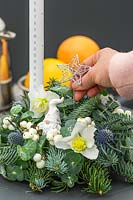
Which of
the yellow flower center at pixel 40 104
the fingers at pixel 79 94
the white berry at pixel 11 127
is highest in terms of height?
the fingers at pixel 79 94

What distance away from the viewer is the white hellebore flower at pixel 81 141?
54cm

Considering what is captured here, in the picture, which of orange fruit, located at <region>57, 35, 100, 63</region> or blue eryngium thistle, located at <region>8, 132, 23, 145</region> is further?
orange fruit, located at <region>57, 35, 100, 63</region>

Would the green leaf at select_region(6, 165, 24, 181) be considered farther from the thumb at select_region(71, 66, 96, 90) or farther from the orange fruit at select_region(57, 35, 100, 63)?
the orange fruit at select_region(57, 35, 100, 63)

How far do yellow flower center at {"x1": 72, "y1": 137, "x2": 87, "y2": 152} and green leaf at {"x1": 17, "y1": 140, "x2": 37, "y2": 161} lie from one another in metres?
0.05

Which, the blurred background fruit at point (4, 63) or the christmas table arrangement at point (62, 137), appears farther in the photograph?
the blurred background fruit at point (4, 63)

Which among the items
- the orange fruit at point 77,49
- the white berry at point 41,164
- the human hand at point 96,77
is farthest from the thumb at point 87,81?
the orange fruit at point 77,49

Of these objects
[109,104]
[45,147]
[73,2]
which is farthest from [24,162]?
[73,2]

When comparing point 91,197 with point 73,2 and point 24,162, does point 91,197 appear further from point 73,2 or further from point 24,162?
point 73,2

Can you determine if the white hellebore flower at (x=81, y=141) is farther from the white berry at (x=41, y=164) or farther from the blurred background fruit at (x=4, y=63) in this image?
the blurred background fruit at (x=4, y=63)

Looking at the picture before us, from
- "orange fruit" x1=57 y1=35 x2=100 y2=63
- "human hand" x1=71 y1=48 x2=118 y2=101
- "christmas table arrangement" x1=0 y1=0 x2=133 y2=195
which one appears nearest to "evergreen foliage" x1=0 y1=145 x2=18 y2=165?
"christmas table arrangement" x1=0 y1=0 x2=133 y2=195

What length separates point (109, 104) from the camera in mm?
612

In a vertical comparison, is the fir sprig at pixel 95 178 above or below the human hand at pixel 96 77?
below

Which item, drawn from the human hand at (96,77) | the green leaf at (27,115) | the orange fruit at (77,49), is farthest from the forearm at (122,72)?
the orange fruit at (77,49)

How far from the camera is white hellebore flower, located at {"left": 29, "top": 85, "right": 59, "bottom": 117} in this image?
1.94ft
